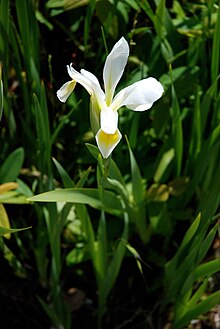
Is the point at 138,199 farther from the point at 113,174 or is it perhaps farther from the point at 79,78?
the point at 79,78

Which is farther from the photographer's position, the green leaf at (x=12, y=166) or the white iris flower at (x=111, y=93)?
the green leaf at (x=12, y=166)

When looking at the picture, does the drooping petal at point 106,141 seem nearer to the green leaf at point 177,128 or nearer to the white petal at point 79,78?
the white petal at point 79,78

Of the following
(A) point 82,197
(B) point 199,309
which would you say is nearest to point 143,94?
(A) point 82,197

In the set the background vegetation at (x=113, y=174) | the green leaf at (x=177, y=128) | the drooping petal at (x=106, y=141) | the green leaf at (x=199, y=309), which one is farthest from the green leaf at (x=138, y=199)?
the drooping petal at (x=106, y=141)

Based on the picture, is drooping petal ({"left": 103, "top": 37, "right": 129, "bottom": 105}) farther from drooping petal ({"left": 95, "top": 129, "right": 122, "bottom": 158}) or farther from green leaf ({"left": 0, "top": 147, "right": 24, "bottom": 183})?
green leaf ({"left": 0, "top": 147, "right": 24, "bottom": 183})

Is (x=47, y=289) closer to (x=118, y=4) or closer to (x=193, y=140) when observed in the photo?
(x=193, y=140)

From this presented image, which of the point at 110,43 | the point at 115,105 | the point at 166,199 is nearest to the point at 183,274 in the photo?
the point at 166,199
